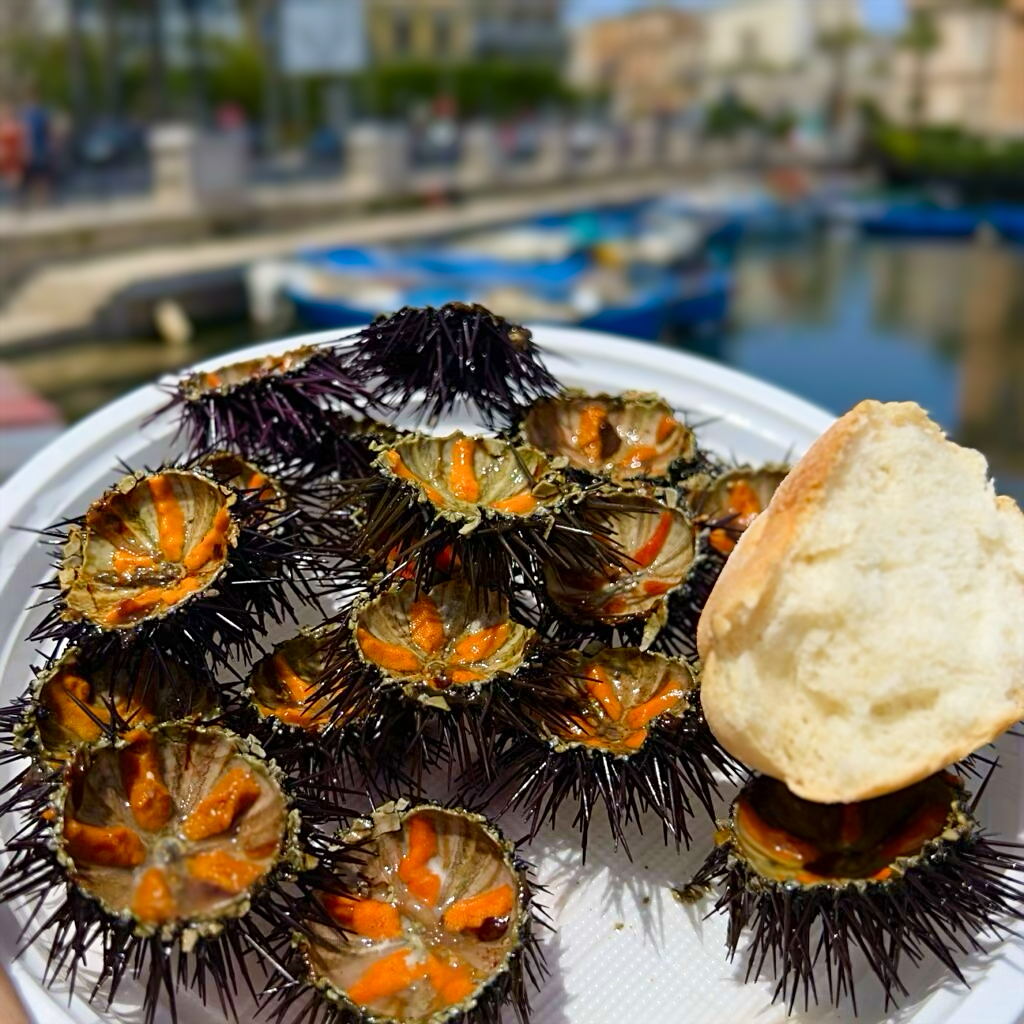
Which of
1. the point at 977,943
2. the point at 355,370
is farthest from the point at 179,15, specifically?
the point at 977,943

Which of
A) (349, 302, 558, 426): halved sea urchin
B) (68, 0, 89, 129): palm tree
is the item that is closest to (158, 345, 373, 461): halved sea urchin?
(349, 302, 558, 426): halved sea urchin

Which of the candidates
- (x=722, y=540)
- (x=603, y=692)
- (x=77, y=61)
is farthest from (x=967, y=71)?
(x=603, y=692)

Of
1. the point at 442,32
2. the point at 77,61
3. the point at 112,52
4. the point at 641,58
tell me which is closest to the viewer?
the point at 77,61

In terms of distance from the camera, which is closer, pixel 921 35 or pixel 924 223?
pixel 924 223

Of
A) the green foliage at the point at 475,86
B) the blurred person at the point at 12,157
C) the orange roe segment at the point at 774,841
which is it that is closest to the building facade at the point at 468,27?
the green foliage at the point at 475,86

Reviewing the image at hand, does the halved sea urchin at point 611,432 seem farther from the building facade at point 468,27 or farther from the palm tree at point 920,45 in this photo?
the palm tree at point 920,45

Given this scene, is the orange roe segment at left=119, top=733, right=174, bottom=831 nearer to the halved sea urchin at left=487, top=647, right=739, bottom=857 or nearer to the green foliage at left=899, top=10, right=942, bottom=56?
the halved sea urchin at left=487, top=647, right=739, bottom=857

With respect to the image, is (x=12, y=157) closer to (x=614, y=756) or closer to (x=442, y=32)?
(x=614, y=756)
